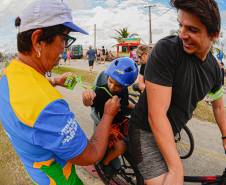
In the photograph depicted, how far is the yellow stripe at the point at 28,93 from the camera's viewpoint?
6.18 ft

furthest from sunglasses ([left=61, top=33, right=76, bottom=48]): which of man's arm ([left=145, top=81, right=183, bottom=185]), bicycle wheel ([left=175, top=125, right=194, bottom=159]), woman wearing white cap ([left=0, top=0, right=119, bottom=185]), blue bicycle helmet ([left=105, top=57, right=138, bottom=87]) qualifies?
bicycle wheel ([left=175, top=125, right=194, bottom=159])

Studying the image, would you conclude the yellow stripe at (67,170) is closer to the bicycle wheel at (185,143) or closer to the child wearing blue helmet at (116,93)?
the child wearing blue helmet at (116,93)

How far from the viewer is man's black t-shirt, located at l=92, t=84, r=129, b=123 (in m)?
3.99

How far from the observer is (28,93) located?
1904mm

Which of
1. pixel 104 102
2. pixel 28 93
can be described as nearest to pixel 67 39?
pixel 28 93

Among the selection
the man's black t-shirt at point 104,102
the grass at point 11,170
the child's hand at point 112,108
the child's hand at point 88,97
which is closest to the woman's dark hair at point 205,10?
the child's hand at point 112,108

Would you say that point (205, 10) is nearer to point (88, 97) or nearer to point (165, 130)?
point (165, 130)

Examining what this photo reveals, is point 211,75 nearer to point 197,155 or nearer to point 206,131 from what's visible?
point 197,155

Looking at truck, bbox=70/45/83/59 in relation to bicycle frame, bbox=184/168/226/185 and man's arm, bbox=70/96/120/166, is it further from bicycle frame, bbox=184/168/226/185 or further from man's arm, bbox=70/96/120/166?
man's arm, bbox=70/96/120/166

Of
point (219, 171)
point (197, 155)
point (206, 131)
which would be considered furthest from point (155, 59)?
point (206, 131)

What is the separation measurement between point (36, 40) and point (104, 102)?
6.71 ft

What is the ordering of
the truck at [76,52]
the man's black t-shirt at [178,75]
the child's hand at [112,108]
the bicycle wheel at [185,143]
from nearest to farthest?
the man's black t-shirt at [178,75] → the child's hand at [112,108] → the bicycle wheel at [185,143] → the truck at [76,52]

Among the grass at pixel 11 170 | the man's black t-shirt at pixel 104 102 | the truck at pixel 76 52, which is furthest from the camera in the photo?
the truck at pixel 76 52

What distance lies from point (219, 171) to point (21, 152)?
12.0ft
